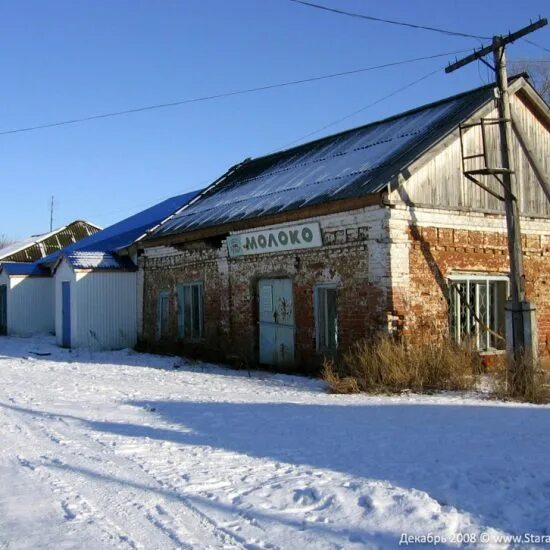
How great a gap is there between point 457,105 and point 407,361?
6530 millimetres

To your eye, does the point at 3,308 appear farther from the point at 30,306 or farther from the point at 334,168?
the point at 334,168

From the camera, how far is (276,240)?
44.8ft

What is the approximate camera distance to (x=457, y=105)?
14.1 m

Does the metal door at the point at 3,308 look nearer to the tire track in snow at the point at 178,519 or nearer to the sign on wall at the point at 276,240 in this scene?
the sign on wall at the point at 276,240

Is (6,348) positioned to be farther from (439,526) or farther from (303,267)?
(439,526)

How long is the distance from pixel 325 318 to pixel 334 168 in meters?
3.67

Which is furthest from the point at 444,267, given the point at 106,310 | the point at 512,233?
the point at 106,310

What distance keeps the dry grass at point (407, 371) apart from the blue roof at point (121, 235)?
1016 cm

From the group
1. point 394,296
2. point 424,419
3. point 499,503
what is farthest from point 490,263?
point 499,503

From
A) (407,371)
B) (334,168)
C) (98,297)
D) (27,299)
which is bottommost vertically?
(407,371)

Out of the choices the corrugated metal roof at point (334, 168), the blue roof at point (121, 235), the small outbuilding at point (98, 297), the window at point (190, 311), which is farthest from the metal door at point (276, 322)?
the blue roof at point (121, 235)

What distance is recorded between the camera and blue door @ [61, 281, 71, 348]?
61.5ft

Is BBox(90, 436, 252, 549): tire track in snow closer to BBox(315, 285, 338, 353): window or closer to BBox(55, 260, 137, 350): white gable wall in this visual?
BBox(315, 285, 338, 353): window

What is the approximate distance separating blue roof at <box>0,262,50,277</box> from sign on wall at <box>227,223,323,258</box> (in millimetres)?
10786
